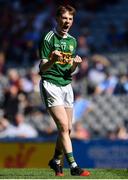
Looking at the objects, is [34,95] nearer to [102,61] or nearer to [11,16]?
[102,61]

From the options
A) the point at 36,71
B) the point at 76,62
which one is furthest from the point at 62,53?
the point at 36,71

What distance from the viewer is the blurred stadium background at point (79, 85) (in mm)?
15148

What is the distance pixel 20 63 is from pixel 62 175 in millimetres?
10449

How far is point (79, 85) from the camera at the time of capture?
17.5 m

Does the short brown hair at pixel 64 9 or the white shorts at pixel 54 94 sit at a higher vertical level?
the short brown hair at pixel 64 9

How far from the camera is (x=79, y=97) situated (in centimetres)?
1695

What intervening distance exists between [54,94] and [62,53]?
497 millimetres

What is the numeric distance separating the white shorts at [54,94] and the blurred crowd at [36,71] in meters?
5.44

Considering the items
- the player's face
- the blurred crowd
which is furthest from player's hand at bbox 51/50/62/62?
the blurred crowd

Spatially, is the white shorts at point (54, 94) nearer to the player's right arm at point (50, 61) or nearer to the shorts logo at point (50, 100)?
the shorts logo at point (50, 100)

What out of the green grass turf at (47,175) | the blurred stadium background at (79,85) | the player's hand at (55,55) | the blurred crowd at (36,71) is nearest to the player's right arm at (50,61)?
the player's hand at (55,55)

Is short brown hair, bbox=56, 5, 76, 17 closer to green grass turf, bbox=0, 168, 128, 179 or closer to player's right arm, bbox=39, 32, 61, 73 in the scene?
player's right arm, bbox=39, 32, 61, 73

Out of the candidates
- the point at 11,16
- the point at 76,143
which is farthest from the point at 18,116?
the point at 11,16

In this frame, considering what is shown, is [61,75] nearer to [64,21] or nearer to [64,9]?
[64,21]
